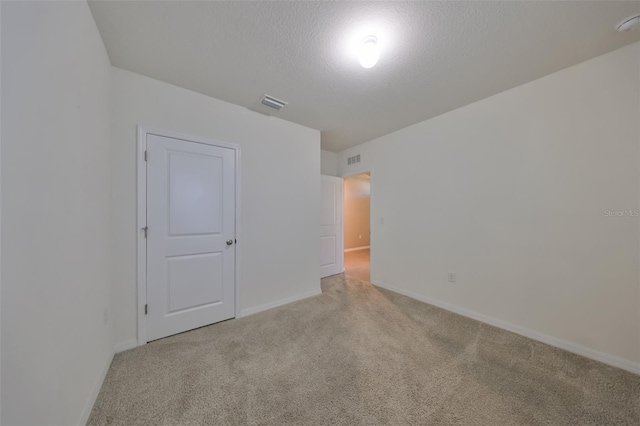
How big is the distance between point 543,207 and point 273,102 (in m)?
2.99

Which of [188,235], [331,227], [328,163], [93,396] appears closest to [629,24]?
[328,163]

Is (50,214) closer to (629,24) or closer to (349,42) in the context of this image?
(349,42)

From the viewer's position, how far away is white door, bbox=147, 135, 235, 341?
2080 millimetres

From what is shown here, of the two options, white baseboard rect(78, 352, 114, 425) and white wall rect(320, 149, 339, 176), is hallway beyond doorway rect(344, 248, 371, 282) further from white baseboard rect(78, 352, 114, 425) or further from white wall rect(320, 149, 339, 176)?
white baseboard rect(78, 352, 114, 425)

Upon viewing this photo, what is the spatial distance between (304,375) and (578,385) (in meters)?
1.98

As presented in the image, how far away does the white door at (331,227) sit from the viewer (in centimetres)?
401

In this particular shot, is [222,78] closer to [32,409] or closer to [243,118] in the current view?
[243,118]

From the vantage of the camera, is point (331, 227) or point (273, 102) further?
point (331, 227)

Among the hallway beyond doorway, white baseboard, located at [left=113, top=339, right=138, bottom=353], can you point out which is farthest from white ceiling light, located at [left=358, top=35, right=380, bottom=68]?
the hallway beyond doorway

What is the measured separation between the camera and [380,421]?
1.28 metres

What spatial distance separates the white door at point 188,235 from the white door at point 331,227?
72.7 inches

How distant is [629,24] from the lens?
147cm

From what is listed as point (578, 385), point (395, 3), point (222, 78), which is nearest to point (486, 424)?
point (578, 385)

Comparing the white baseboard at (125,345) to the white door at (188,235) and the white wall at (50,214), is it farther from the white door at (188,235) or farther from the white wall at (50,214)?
the white wall at (50,214)
